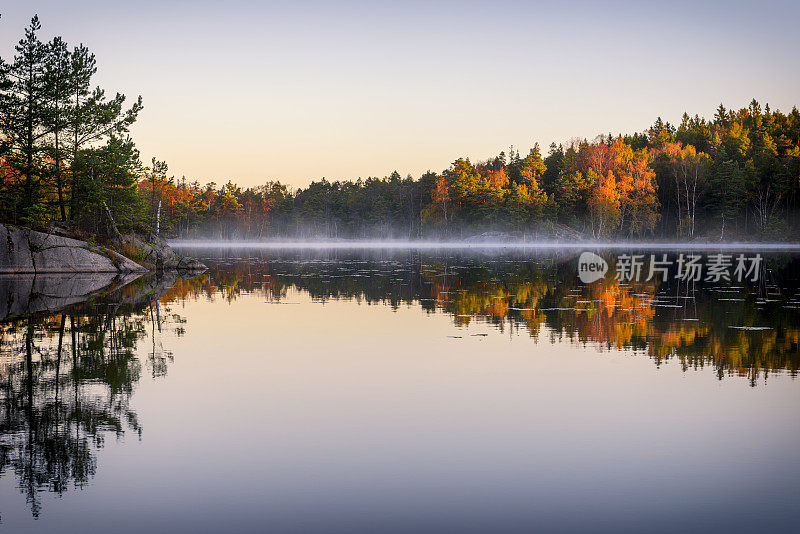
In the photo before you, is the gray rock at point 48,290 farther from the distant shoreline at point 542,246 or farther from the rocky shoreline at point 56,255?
the distant shoreline at point 542,246

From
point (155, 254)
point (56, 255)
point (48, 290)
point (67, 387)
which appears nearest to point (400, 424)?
point (67, 387)

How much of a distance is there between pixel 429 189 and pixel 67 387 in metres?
145

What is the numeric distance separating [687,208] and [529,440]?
114m

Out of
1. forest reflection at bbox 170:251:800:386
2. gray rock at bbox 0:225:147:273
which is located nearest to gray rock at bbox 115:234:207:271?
gray rock at bbox 0:225:147:273

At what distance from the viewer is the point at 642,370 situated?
12.0 meters

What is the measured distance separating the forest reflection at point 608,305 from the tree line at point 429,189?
1139cm

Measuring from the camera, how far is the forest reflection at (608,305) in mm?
14102

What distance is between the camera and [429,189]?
15362cm

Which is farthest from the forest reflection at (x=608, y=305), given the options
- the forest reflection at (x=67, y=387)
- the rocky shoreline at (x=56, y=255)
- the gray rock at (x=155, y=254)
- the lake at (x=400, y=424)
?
the forest reflection at (x=67, y=387)

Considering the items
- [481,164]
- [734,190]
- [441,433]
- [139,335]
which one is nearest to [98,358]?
[139,335]

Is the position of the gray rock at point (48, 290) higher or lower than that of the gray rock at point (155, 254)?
lower

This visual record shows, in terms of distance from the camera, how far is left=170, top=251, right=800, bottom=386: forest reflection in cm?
1410

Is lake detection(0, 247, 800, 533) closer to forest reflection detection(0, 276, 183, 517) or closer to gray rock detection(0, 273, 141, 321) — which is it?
forest reflection detection(0, 276, 183, 517)

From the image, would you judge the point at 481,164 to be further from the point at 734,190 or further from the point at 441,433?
the point at 441,433
